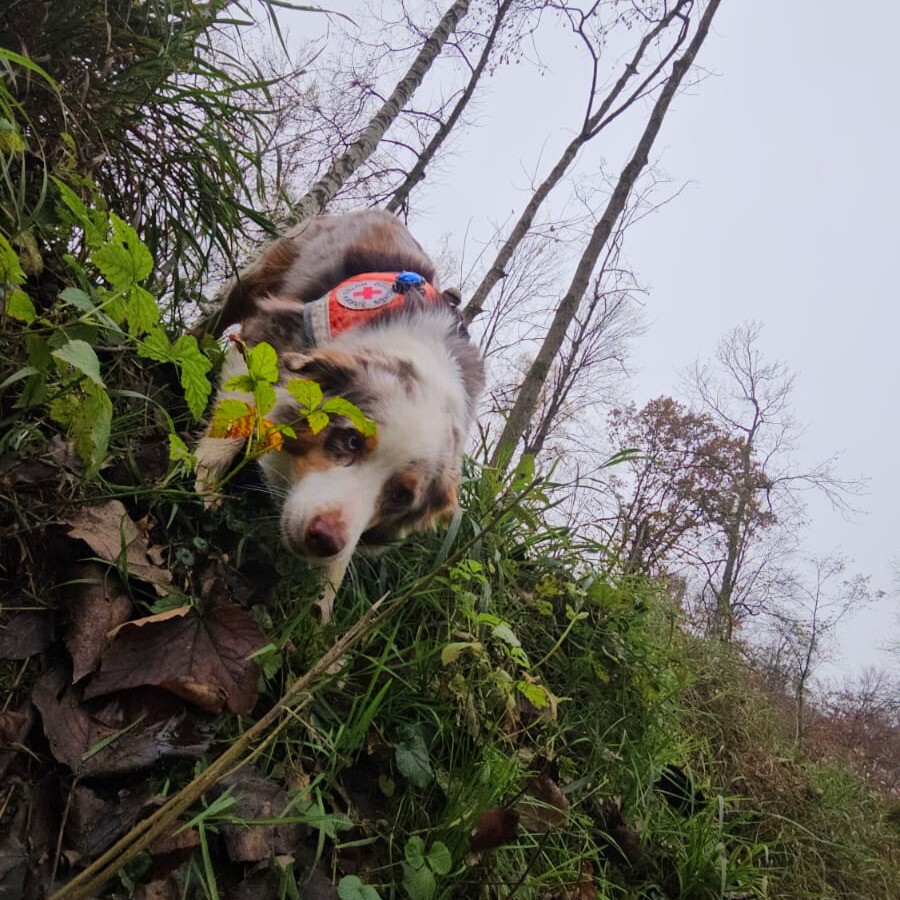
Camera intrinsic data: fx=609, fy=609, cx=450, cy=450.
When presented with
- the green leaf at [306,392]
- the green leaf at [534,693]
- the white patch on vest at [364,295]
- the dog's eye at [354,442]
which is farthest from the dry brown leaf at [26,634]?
the white patch on vest at [364,295]

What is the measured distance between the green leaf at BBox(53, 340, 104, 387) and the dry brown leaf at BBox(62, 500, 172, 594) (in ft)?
1.57

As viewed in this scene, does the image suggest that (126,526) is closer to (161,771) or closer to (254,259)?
(161,771)

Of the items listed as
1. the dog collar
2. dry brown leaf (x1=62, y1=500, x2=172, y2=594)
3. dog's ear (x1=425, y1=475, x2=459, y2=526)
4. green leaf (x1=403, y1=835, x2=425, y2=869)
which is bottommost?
green leaf (x1=403, y1=835, x2=425, y2=869)

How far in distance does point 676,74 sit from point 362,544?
1047cm

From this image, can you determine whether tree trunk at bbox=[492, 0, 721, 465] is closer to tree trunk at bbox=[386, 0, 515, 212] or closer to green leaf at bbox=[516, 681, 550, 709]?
tree trunk at bbox=[386, 0, 515, 212]

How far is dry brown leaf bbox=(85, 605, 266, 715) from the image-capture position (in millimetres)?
1329

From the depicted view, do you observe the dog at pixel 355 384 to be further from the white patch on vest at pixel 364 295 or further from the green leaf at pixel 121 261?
the green leaf at pixel 121 261

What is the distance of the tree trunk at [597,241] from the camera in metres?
7.42

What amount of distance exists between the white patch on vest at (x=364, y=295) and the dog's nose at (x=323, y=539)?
134 cm

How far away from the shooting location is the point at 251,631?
62.3 inches

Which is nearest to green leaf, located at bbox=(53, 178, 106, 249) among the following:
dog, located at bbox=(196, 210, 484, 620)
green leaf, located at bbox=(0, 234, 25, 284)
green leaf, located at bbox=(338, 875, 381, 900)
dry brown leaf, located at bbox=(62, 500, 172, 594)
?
green leaf, located at bbox=(0, 234, 25, 284)

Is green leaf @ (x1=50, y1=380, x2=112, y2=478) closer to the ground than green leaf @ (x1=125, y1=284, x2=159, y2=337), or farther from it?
closer to the ground

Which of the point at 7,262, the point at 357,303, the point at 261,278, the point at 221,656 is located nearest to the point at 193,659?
the point at 221,656

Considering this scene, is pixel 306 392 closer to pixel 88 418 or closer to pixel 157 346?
pixel 157 346
